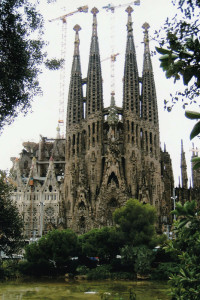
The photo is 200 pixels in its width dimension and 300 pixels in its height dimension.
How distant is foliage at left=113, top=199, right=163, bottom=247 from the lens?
120 feet

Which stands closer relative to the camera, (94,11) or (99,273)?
(99,273)

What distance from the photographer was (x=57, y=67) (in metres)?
14.1

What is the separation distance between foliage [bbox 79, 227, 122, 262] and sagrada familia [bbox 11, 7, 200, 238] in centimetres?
1662

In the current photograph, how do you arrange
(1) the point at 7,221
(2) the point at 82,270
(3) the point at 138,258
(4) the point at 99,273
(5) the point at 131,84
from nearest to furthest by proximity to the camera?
(1) the point at 7,221, (3) the point at 138,258, (4) the point at 99,273, (2) the point at 82,270, (5) the point at 131,84

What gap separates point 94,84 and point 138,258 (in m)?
37.9

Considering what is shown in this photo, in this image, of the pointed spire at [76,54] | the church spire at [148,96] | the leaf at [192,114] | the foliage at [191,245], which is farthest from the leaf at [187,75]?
the pointed spire at [76,54]

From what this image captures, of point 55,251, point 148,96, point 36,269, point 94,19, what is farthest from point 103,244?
point 94,19

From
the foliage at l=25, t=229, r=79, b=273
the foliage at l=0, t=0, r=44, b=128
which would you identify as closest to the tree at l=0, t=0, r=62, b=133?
the foliage at l=0, t=0, r=44, b=128

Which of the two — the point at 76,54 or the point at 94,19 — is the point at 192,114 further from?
the point at 94,19

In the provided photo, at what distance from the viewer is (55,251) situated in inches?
1367

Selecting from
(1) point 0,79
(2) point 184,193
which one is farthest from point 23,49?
(2) point 184,193

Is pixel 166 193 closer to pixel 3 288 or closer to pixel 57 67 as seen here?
pixel 3 288

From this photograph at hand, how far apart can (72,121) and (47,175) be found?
12.0 metres

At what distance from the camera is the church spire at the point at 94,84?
208 ft
